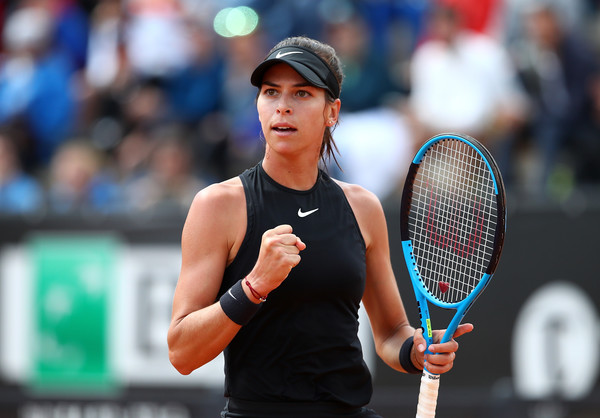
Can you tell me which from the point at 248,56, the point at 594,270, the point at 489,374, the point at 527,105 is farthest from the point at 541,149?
the point at 248,56

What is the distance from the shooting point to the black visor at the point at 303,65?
3018 mm

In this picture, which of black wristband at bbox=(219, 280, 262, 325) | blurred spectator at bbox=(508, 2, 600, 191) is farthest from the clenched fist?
blurred spectator at bbox=(508, 2, 600, 191)

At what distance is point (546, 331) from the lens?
7.03 m

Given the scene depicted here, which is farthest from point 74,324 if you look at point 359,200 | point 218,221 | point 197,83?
point 218,221

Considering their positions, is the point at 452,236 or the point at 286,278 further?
the point at 452,236

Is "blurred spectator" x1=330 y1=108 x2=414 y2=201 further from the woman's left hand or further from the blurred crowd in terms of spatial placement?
the woman's left hand

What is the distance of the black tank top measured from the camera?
3.02 metres

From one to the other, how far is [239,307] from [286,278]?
0.24 metres

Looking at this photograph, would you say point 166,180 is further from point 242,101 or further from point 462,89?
point 462,89

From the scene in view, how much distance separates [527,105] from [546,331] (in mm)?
2061

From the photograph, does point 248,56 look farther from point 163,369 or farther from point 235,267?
point 235,267

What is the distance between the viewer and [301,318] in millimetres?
3029

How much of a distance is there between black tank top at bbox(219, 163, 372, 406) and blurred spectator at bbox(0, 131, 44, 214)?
4.82 meters

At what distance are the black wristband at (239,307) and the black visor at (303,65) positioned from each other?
0.70 m
